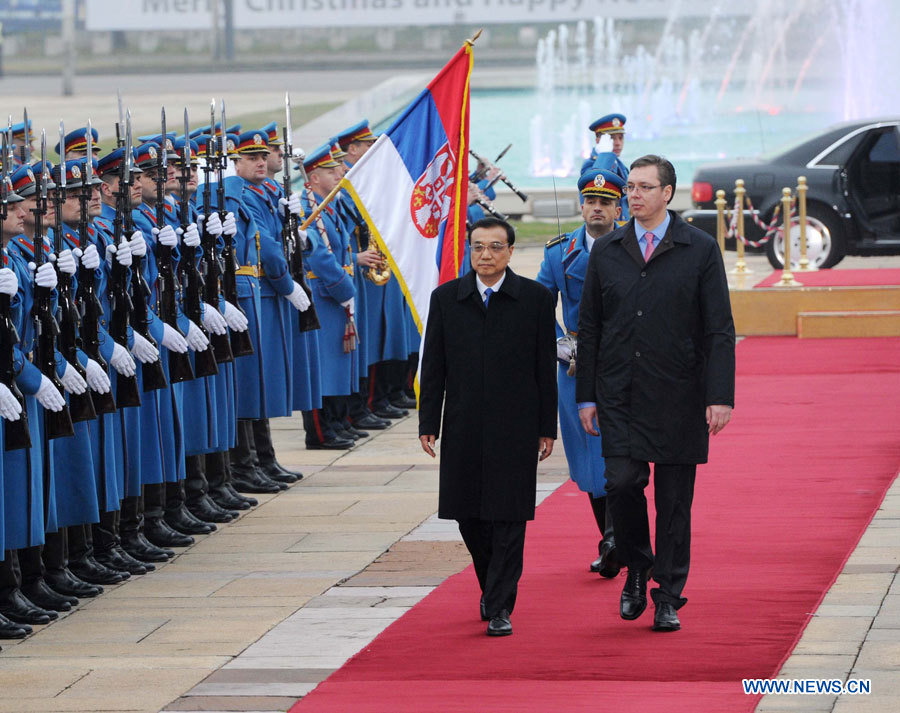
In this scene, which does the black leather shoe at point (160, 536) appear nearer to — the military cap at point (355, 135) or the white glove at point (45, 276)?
the white glove at point (45, 276)

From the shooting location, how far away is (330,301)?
12.2 m

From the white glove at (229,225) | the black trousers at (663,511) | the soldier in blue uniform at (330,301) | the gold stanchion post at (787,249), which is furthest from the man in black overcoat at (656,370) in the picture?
the gold stanchion post at (787,249)

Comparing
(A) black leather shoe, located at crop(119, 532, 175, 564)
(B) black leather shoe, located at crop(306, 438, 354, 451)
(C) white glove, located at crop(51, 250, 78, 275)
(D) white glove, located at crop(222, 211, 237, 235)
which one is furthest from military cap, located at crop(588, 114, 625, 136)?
(C) white glove, located at crop(51, 250, 78, 275)

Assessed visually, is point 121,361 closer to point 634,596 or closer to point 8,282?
point 8,282

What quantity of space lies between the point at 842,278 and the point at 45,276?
462 inches

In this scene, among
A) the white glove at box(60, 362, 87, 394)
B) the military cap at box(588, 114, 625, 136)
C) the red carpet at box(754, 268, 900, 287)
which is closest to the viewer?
the white glove at box(60, 362, 87, 394)

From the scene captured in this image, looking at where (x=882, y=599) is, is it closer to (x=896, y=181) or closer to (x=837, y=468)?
(x=837, y=468)

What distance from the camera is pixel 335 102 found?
46.7 meters

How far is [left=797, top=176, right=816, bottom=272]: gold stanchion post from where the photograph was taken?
701 inches

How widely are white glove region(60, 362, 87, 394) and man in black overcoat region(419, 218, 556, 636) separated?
4.75 feet

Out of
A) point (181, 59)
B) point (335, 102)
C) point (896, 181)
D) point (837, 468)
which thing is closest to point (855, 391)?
point (837, 468)

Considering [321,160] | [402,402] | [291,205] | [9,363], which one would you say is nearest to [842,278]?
[402,402]

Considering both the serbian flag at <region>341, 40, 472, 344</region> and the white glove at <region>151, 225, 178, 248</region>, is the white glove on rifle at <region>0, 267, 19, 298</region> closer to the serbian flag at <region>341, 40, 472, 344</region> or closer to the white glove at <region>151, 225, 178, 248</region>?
the white glove at <region>151, 225, 178, 248</region>

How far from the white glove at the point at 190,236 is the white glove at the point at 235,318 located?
578mm
